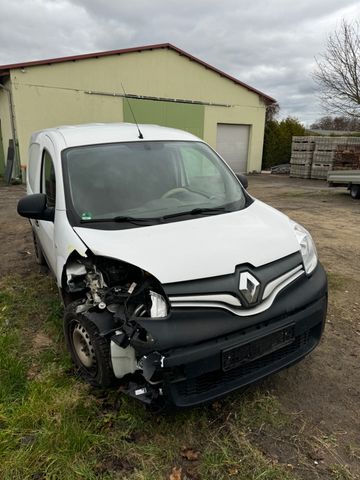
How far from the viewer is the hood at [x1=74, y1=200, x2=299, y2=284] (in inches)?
90.4

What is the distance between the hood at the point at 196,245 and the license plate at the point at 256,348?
46 cm

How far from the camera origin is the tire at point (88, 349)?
2500mm

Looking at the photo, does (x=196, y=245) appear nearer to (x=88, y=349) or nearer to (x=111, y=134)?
(x=88, y=349)

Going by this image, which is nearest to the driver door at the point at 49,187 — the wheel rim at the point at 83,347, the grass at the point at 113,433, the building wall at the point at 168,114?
the wheel rim at the point at 83,347

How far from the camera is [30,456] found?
2215 millimetres

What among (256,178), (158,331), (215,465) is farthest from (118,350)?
(256,178)

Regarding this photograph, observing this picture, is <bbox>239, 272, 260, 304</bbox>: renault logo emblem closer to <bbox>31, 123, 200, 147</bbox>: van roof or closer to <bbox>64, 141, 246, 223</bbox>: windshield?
<bbox>64, 141, 246, 223</bbox>: windshield

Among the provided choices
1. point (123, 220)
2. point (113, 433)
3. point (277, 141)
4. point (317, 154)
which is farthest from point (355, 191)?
point (113, 433)

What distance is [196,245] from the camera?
2.46 metres

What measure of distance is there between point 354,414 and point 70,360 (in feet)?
7.22

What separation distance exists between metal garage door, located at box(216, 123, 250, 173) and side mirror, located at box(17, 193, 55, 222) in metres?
16.8

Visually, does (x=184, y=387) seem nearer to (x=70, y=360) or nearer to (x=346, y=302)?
(x=70, y=360)

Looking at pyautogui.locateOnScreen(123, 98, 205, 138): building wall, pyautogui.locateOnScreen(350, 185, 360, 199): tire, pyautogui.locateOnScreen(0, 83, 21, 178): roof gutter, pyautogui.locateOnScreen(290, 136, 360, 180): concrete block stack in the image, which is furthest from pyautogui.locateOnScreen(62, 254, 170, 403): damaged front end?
pyautogui.locateOnScreen(290, 136, 360, 180): concrete block stack

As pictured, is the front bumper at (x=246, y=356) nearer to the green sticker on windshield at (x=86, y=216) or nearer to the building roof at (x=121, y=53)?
the green sticker on windshield at (x=86, y=216)
